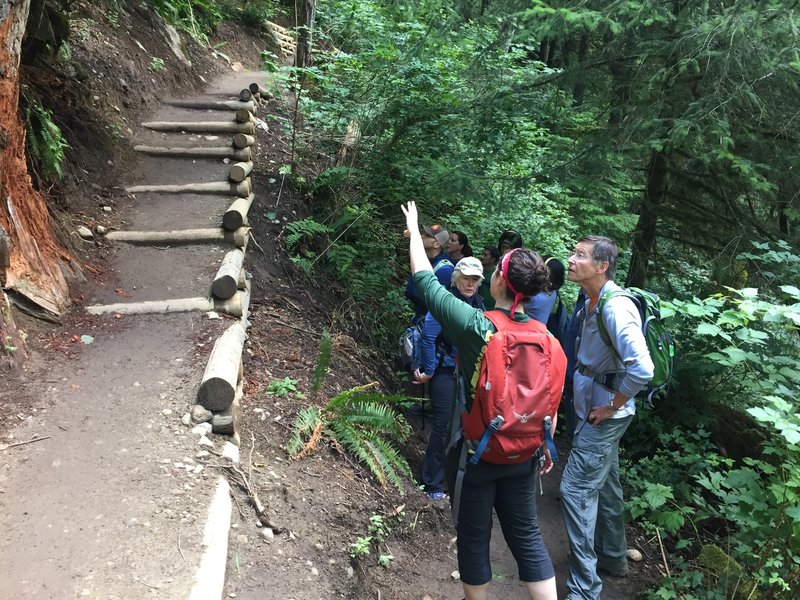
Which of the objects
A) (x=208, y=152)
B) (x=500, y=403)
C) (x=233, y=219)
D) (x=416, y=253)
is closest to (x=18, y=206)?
(x=233, y=219)

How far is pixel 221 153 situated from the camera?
899cm

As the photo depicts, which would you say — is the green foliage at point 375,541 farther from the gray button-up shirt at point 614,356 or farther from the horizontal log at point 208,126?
the horizontal log at point 208,126

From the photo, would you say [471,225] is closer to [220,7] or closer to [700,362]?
[700,362]

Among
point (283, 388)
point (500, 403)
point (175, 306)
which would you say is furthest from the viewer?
point (175, 306)

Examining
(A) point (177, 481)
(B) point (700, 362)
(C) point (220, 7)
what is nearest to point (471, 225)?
(B) point (700, 362)

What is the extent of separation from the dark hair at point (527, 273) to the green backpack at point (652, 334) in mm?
1048

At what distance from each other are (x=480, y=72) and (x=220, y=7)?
1298 cm

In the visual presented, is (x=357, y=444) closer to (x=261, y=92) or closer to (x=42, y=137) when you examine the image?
(x=42, y=137)

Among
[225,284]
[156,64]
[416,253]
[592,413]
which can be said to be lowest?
[225,284]

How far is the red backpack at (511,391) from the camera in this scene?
2.95 meters

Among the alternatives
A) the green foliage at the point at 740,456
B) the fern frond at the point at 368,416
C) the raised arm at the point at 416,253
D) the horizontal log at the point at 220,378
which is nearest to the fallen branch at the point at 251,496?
the horizontal log at the point at 220,378

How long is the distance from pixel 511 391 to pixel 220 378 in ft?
7.24

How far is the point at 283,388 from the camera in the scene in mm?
5168

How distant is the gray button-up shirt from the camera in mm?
3656
